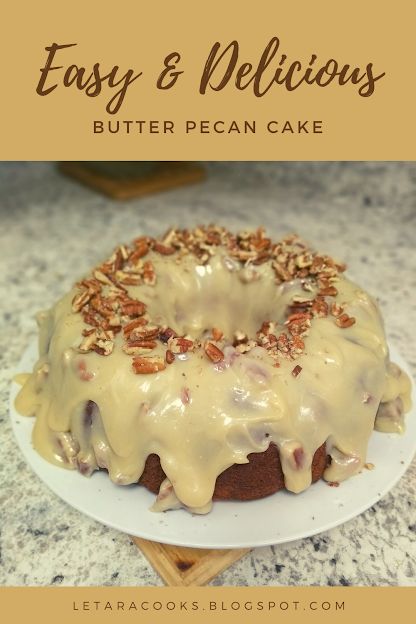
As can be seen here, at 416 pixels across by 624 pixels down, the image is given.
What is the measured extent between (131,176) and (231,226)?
53 cm

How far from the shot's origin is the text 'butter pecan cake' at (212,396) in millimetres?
1007

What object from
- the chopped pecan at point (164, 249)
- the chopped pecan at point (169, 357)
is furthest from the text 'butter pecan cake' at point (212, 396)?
the chopped pecan at point (164, 249)

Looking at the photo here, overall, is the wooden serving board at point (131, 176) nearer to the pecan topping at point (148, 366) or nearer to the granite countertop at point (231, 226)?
the granite countertop at point (231, 226)

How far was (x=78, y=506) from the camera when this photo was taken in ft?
3.38

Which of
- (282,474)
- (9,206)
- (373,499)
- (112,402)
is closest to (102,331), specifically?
(112,402)

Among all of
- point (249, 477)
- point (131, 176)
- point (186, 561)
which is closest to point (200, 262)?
point (249, 477)

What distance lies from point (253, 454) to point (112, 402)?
25cm

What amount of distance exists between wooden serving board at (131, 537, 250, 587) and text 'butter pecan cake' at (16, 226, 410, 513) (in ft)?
0.22

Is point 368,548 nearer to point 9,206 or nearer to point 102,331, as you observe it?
point 102,331

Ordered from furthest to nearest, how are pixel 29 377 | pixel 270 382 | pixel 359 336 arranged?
1. pixel 29 377
2. pixel 359 336
3. pixel 270 382

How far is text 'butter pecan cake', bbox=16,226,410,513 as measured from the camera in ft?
3.30

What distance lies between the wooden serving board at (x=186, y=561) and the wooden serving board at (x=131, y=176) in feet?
5.23

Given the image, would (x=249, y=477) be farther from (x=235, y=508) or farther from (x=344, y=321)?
(x=344, y=321)

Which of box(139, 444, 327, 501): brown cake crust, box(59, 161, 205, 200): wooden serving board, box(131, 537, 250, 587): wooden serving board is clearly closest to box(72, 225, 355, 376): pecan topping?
box(139, 444, 327, 501): brown cake crust
